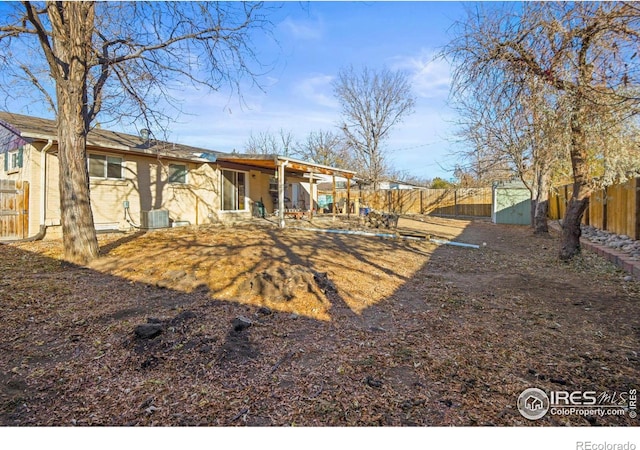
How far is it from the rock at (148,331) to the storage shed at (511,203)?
65.1 feet

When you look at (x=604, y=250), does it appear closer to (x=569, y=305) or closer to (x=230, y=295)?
(x=569, y=305)

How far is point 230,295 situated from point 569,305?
4407 millimetres

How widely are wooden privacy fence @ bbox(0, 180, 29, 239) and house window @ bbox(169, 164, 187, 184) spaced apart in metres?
4.12

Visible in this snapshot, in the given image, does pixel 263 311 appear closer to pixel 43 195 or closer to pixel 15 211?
pixel 43 195

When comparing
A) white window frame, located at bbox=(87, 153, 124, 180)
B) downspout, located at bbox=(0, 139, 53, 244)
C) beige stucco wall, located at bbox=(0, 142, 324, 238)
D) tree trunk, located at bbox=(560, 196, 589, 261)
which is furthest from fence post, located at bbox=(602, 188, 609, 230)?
downspout, located at bbox=(0, 139, 53, 244)

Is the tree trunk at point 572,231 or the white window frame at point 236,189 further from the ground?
the white window frame at point 236,189

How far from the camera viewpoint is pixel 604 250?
6.97 meters

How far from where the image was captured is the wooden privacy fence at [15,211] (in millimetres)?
8500

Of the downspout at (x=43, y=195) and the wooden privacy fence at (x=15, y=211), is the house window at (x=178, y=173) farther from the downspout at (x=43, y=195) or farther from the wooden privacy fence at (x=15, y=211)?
the wooden privacy fence at (x=15, y=211)

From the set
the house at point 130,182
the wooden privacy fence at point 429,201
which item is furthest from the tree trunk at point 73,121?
the wooden privacy fence at point 429,201

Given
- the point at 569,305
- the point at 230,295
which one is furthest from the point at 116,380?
the point at 569,305

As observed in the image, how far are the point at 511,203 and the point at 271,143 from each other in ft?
81.1

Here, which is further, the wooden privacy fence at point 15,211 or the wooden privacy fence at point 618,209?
the wooden privacy fence at point 15,211

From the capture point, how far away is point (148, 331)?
3074 mm
